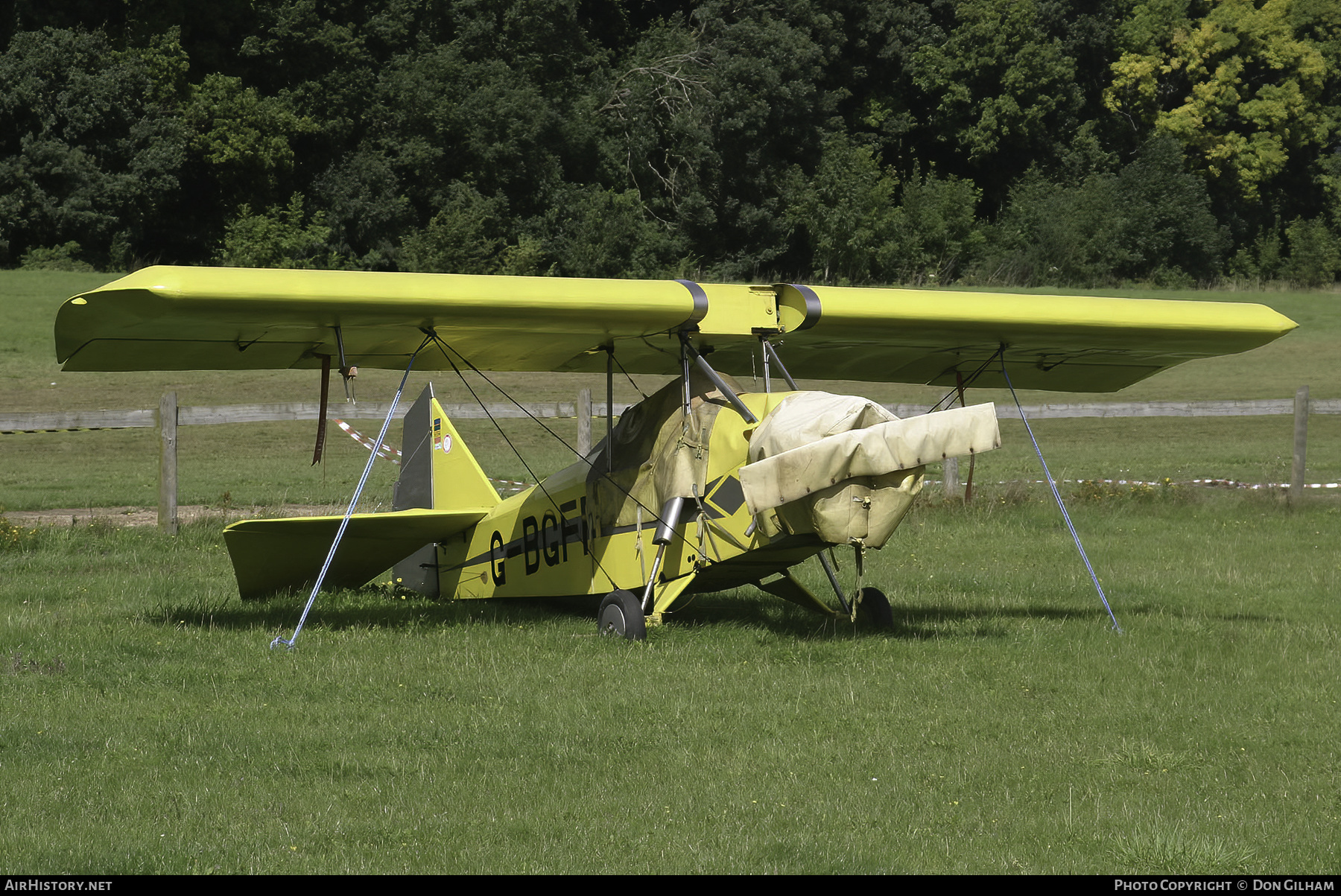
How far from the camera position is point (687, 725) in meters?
7.21

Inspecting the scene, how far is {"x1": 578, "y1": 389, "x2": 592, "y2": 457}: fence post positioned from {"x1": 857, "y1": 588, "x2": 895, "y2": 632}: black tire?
21.6 ft

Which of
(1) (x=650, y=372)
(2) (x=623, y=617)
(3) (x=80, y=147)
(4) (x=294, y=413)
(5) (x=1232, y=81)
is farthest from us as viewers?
(5) (x=1232, y=81)

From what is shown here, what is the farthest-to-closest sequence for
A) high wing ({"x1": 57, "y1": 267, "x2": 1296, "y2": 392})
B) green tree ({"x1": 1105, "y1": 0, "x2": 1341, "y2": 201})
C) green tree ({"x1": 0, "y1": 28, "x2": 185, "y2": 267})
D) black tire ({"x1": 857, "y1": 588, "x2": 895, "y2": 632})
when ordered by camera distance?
green tree ({"x1": 1105, "y1": 0, "x2": 1341, "y2": 201})
green tree ({"x1": 0, "y1": 28, "x2": 185, "y2": 267})
black tire ({"x1": 857, "y1": 588, "x2": 895, "y2": 632})
high wing ({"x1": 57, "y1": 267, "x2": 1296, "y2": 392})

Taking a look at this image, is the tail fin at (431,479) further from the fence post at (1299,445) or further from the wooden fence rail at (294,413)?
the fence post at (1299,445)

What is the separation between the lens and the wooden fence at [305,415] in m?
15.2

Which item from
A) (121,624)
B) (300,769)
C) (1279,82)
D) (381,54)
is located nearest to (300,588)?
(121,624)

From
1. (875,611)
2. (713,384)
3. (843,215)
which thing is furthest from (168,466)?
(843,215)

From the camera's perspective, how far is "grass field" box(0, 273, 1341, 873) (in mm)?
5371

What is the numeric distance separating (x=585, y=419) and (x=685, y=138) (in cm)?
4145

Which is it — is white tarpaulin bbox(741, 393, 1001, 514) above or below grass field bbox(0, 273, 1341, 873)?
above

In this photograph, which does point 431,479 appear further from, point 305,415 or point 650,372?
point 305,415

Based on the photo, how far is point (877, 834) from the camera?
5508 millimetres

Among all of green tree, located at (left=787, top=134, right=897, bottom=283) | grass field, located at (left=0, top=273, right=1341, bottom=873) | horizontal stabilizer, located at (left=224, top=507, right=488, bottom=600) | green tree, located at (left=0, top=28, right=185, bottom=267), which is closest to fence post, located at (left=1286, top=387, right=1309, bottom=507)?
grass field, located at (left=0, top=273, right=1341, bottom=873)

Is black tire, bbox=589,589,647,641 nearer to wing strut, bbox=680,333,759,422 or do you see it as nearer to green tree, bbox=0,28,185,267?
wing strut, bbox=680,333,759,422
